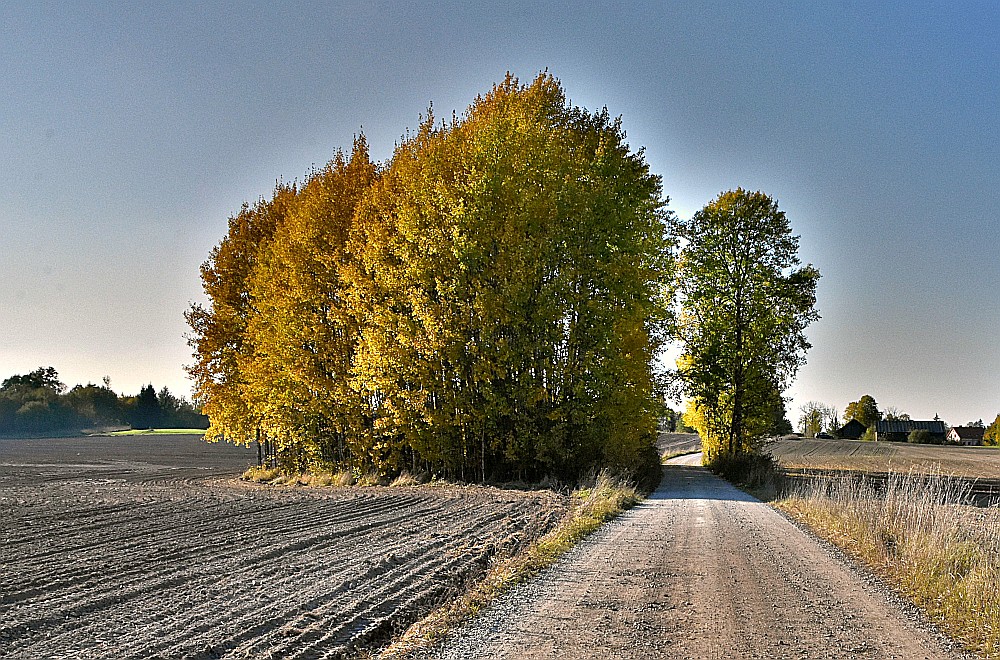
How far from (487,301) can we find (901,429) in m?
119

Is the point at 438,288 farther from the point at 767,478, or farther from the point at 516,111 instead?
the point at 767,478

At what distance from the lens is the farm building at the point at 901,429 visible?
12204 centimetres

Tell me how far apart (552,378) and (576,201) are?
531 centimetres

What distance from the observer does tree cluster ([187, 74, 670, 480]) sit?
2441 centimetres

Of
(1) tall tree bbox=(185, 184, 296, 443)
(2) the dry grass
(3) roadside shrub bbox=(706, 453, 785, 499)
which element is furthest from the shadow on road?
(1) tall tree bbox=(185, 184, 296, 443)

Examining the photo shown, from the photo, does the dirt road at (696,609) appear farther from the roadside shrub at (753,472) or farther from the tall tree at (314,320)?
the tall tree at (314,320)

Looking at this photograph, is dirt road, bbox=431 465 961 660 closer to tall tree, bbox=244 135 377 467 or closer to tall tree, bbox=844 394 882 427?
tall tree, bbox=244 135 377 467

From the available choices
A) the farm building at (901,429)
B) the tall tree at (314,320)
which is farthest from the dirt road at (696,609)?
the farm building at (901,429)

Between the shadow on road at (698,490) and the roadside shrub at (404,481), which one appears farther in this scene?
the roadside shrub at (404,481)

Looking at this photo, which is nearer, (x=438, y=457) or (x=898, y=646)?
(x=898, y=646)

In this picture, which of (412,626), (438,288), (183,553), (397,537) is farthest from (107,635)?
(438,288)

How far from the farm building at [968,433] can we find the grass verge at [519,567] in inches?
5712

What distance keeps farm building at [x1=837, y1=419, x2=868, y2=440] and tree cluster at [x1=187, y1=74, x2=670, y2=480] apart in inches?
4627

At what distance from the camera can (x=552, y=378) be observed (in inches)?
990
